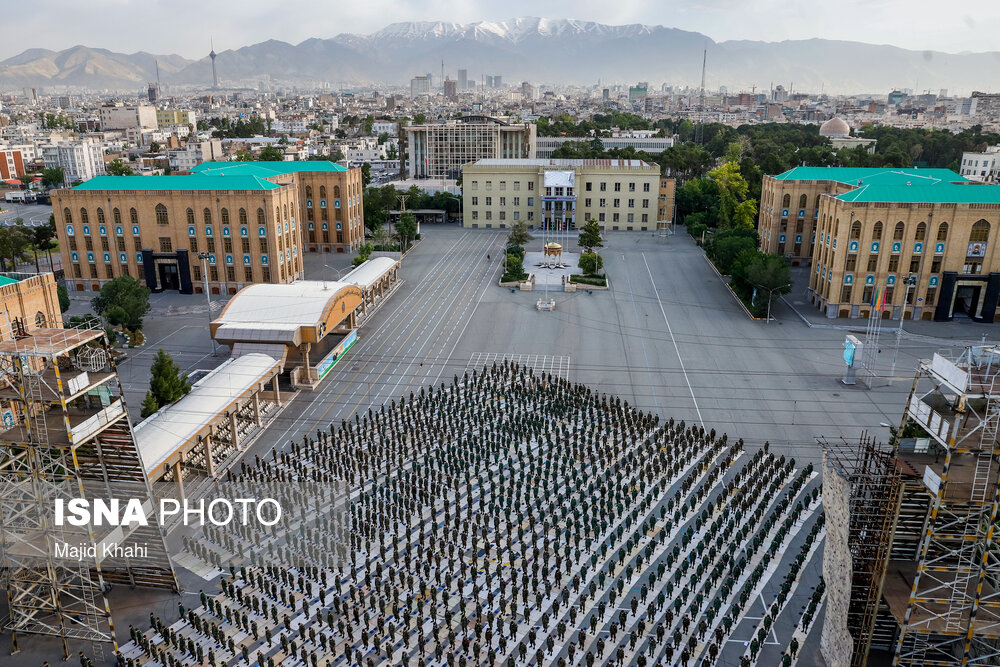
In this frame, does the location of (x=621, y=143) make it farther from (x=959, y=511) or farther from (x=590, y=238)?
(x=959, y=511)

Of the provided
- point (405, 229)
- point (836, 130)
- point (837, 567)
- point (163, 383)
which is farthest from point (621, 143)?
point (837, 567)

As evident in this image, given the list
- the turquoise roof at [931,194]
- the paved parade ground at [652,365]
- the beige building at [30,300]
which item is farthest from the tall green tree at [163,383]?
the turquoise roof at [931,194]

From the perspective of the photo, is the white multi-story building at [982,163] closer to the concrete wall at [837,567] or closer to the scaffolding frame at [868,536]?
the concrete wall at [837,567]

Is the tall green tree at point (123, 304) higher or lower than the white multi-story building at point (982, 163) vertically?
lower

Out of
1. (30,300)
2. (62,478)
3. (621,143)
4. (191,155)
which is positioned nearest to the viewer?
(62,478)

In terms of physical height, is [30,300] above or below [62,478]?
above
